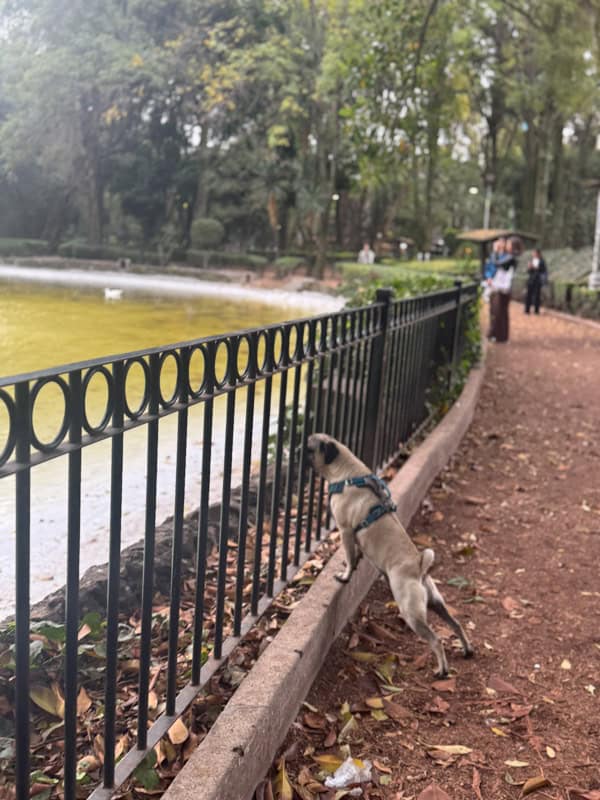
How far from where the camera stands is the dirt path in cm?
256

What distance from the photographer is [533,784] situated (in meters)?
2.47

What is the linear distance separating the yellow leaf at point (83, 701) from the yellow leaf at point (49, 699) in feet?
0.21

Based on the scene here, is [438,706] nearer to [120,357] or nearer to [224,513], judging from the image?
[224,513]

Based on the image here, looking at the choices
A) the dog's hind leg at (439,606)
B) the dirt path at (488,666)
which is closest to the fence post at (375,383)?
the dirt path at (488,666)

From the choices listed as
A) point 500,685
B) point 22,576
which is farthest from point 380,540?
point 22,576

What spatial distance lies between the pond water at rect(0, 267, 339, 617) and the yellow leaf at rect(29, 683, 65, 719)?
2.82 feet

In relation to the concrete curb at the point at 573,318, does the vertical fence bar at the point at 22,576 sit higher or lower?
higher

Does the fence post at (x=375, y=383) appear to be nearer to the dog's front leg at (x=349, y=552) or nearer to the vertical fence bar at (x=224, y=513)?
the dog's front leg at (x=349, y=552)

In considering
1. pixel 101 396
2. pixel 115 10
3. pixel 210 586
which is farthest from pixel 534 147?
pixel 210 586

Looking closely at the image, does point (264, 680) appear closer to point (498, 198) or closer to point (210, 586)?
point (210, 586)

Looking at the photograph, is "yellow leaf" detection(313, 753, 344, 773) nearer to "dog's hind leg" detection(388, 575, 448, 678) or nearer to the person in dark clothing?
→ "dog's hind leg" detection(388, 575, 448, 678)

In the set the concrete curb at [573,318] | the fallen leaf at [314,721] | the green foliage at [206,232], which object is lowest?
the fallen leaf at [314,721]

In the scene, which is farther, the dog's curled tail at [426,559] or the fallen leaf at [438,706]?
the dog's curled tail at [426,559]

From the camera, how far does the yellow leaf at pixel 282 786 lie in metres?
2.32
